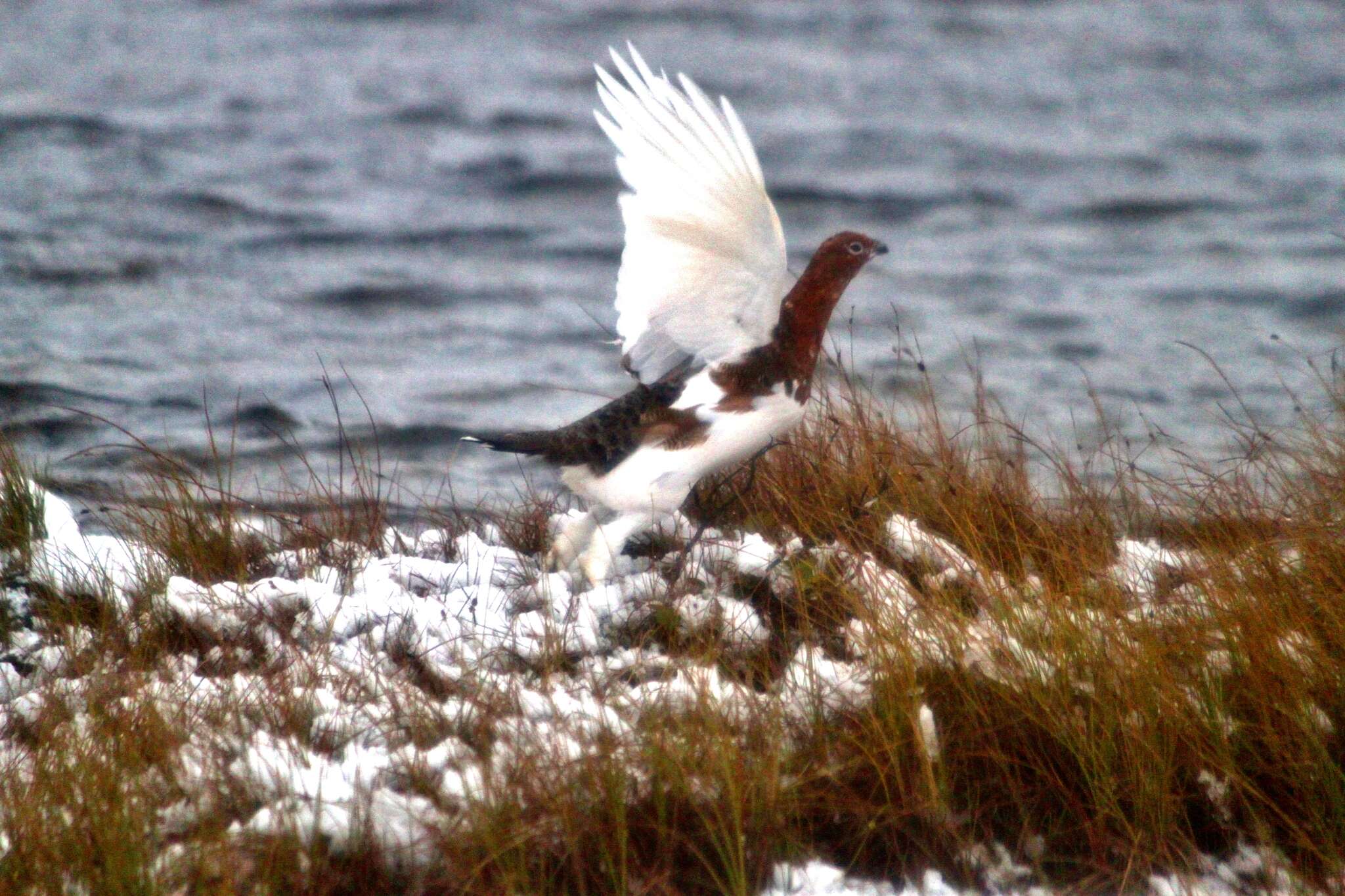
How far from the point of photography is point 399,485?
4.21 metres

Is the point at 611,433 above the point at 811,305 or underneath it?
underneath

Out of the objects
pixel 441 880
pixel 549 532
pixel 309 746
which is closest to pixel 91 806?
pixel 309 746

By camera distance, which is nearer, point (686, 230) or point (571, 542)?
point (686, 230)

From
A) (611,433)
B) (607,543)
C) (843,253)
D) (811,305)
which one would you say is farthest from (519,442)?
(843,253)

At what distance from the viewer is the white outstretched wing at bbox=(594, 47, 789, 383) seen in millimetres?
3209

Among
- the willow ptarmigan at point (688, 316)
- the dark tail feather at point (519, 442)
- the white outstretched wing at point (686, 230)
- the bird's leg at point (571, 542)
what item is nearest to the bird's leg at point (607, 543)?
the willow ptarmigan at point (688, 316)

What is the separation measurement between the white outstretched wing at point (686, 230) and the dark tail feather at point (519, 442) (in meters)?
0.33

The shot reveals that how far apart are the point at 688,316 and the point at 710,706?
1286 millimetres

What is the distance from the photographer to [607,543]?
11.5ft

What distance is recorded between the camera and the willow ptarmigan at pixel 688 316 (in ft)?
10.6

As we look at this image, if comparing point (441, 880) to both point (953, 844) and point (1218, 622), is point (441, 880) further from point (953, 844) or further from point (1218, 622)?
point (1218, 622)

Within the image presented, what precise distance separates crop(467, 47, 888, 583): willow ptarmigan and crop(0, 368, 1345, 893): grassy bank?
30 centimetres

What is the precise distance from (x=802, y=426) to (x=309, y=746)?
2.04 metres

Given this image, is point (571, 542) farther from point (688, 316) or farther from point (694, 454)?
point (688, 316)
